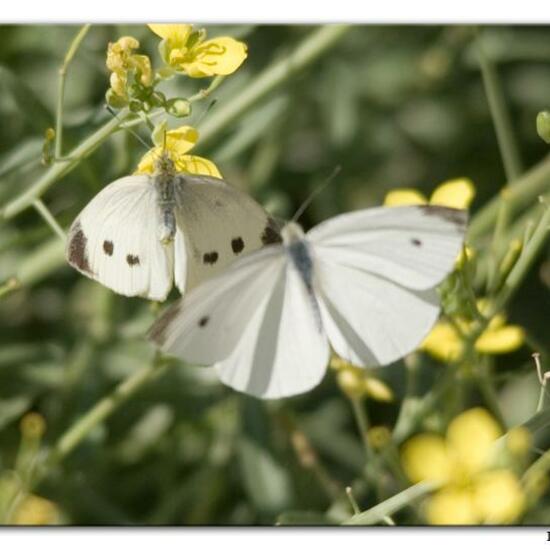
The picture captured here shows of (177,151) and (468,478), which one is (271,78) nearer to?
(177,151)

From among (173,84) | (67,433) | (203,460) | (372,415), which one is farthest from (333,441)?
(173,84)

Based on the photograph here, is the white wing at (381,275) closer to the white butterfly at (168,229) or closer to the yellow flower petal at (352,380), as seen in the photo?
the white butterfly at (168,229)

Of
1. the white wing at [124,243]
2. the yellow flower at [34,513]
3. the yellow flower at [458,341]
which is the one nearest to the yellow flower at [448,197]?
the yellow flower at [458,341]

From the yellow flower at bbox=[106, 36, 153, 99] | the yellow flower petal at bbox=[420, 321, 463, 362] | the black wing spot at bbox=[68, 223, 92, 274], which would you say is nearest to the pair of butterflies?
the black wing spot at bbox=[68, 223, 92, 274]

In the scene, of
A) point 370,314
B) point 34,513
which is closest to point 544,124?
point 370,314
